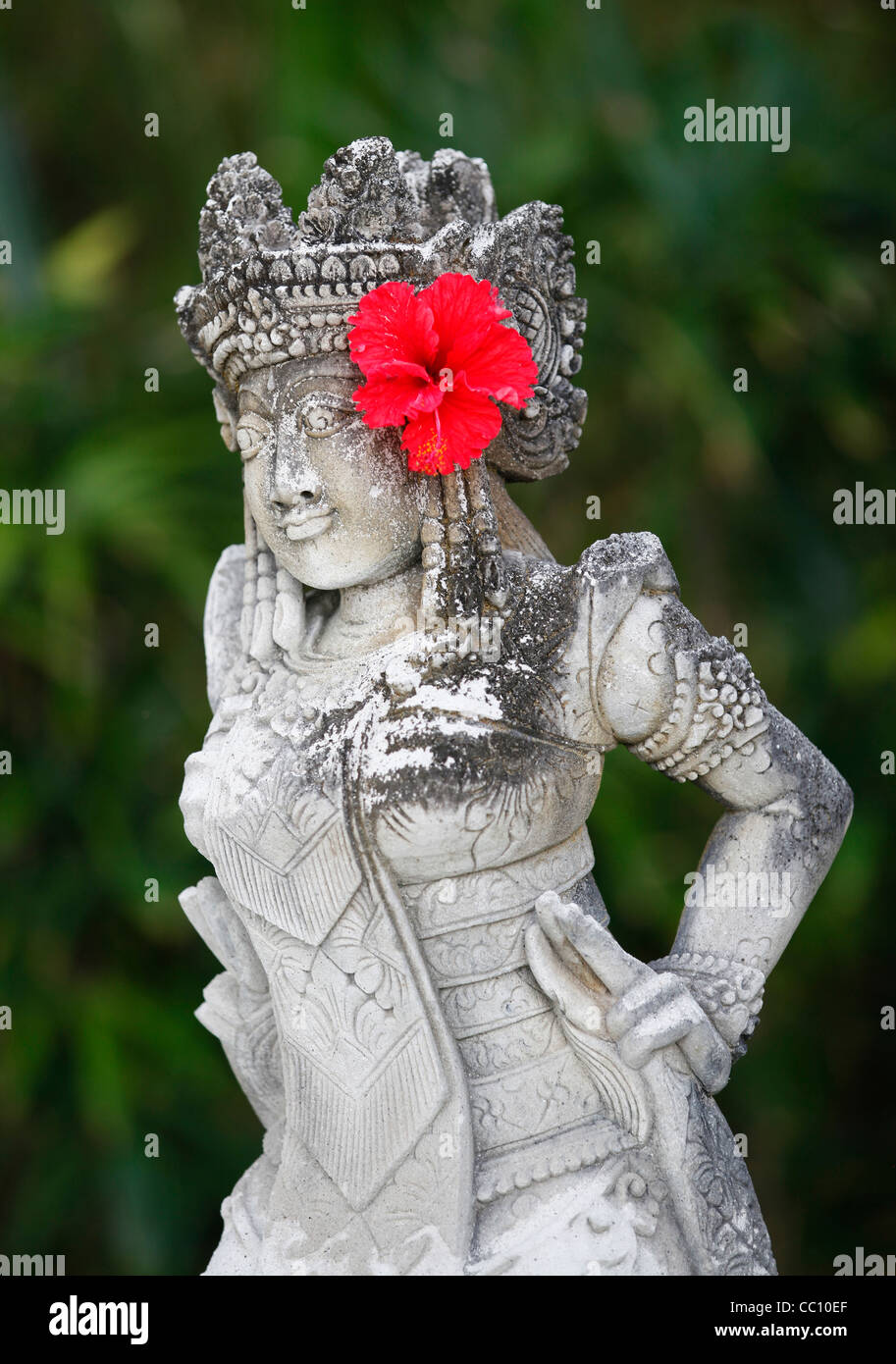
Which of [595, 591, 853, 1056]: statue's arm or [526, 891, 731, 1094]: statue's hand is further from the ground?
[595, 591, 853, 1056]: statue's arm

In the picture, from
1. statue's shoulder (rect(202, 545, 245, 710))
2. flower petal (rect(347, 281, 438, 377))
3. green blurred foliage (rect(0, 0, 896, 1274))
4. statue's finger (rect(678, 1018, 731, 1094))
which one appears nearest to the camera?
flower petal (rect(347, 281, 438, 377))

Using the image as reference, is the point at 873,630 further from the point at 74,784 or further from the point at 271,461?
the point at 271,461

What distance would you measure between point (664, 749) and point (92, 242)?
2.97 meters

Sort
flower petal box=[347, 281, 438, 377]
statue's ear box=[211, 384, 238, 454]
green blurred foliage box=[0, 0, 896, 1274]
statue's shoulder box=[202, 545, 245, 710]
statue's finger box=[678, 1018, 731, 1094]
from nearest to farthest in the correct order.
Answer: flower petal box=[347, 281, 438, 377] → statue's finger box=[678, 1018, 731, 1094] → statue's ear box=[211, 384, 238, 454] → statue's shoulder box=[202, 545, 245, 710] → green blurred foliage box=[0, 0, 896, 1274]

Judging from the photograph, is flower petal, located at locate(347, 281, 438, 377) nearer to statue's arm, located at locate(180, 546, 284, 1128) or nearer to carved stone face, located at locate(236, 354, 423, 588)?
carved stone face, located at locate(236, 354, 423, 588)

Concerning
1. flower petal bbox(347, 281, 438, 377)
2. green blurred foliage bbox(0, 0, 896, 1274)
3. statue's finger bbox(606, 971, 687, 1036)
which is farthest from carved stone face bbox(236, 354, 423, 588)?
green blurred foliage bbox(0, 0, 896, 1274)

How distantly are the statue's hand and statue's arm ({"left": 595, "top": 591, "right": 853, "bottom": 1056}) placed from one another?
75 mm

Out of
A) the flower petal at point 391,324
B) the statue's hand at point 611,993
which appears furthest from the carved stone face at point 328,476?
the statue's hand at point 611,993

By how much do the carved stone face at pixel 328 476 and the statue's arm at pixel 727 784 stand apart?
355 millimetres

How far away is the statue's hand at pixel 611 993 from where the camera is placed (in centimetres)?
243

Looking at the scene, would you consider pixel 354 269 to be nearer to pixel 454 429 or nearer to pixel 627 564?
pixel 454 429

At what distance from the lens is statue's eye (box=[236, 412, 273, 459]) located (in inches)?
99.3

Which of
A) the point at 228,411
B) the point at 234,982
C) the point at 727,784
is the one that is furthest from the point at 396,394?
the point at 234,982
